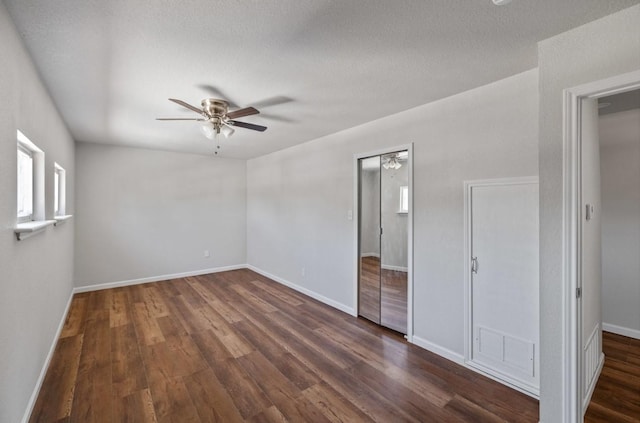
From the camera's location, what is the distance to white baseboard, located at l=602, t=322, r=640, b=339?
10.3ft

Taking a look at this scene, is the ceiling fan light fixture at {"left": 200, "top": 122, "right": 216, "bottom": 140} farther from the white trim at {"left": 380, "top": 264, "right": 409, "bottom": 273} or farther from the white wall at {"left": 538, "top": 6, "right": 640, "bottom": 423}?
the white wall at {"left": 538, "top": 6, "right": 640, "bottom": 423}

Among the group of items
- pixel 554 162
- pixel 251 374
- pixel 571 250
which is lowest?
pixel 251 374

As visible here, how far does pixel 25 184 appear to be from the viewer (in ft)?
7.72

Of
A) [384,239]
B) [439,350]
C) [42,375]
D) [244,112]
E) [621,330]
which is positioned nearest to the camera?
[42,375]

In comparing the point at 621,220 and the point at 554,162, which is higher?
the point at 554,162

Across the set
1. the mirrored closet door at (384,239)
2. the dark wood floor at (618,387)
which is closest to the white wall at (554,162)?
the dark wood floor at (618,387)

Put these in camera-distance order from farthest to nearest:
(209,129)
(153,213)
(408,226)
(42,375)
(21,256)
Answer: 1. (153,213)
2. (408,226)
3. (209,129)
4. (42,375)
5. (21,256)

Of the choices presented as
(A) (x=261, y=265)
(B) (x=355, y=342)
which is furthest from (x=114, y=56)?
(A) (x=261, y=265)

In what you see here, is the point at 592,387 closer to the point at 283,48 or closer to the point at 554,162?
the point at 554,162

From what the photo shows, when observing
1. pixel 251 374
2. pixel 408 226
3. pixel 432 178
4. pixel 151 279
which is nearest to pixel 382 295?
pixel 408 226

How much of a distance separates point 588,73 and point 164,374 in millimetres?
3760

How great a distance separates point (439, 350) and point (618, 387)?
133 centimetres

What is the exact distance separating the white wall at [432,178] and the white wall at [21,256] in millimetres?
3073

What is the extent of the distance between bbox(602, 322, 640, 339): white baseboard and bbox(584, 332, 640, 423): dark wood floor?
0.11 meters
